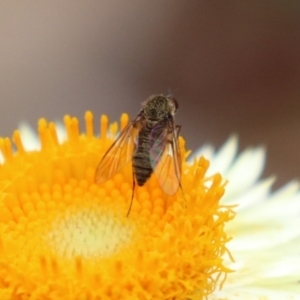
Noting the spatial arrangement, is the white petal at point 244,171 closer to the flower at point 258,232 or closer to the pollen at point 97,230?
the flower at point 258,232

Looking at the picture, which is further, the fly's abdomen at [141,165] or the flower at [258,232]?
the flower at [258,232]

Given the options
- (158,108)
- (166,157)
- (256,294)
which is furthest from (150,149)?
(256,294)

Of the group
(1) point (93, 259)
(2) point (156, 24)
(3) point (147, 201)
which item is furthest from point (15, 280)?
(2) point (156, 24)

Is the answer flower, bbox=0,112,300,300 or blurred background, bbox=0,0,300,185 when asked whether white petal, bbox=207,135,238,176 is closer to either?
flower, bbox=0,112,300,300

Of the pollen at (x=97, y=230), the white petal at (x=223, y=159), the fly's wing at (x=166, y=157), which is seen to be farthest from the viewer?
the white petal at (x=223, y=159)

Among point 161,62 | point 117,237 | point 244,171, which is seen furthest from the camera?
point 161,62

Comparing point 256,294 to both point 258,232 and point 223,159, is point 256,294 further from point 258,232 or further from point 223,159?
point 223,159

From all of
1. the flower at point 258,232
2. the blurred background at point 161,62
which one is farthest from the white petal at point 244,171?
the blurred background at point 161,62

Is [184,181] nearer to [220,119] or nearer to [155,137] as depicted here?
[155,137]
